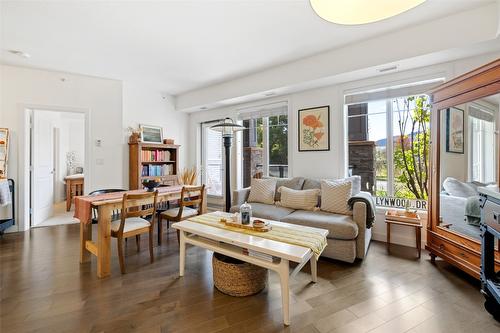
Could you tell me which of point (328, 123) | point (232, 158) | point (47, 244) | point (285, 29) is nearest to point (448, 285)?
point (328, 123)

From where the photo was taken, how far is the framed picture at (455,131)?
2.41m

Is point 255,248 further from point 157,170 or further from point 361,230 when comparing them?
point 157,170

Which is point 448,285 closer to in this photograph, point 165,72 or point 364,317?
point 364,317

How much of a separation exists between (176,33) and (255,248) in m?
2.63

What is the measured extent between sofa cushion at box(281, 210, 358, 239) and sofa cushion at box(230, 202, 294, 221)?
11 centimetres

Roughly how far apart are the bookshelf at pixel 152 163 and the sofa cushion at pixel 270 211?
2.20 metres

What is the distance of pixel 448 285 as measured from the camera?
219 cm

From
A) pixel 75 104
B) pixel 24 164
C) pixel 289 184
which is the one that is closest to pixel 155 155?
pixel 75 104

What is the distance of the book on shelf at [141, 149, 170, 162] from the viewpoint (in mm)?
4887

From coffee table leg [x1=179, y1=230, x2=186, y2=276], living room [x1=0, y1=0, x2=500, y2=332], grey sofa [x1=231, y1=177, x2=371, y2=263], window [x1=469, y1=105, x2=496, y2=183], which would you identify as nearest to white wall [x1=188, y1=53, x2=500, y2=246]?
living room [x1=0, y1=0, x2=500, y2=332]

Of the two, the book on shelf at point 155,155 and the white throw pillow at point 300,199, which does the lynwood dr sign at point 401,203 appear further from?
the book on shelf at point 155,155

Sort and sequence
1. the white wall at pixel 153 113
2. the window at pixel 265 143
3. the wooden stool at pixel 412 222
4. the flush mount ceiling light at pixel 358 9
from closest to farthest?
the flush mount ceiling light at pixel 358 9
the wooden stool at pixel 412 222
the window at pixel 265 143
the white wall at pixel 153 113

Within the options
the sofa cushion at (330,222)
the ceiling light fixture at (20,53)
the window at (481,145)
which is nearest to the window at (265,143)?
the sofa cushion at (330,222)

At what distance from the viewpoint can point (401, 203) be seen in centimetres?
339
